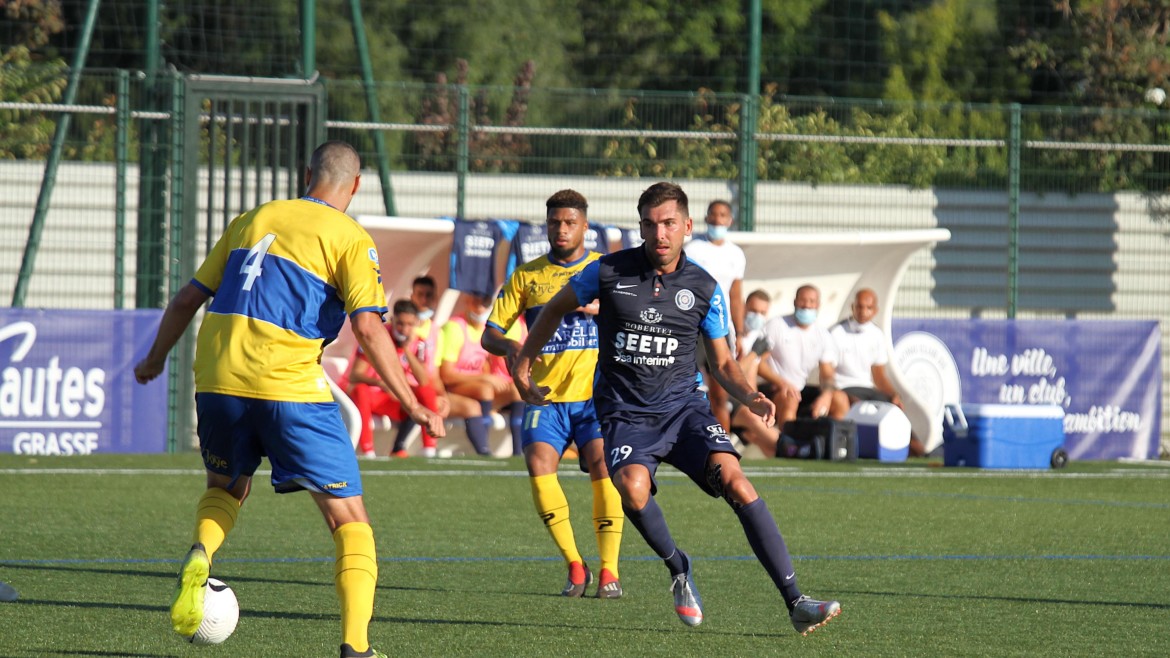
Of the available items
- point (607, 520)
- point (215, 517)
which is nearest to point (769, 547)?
point (607, 520)

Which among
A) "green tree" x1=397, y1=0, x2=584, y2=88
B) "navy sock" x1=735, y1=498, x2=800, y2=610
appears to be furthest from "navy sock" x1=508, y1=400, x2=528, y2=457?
"green tree" x1=397, y1=0, x2=584, y2=88

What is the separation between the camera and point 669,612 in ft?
23.2

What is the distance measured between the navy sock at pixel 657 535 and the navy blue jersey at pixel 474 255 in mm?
9005

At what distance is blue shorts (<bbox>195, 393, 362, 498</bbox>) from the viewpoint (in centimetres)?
544

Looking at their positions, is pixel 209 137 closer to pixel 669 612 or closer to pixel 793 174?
pixel 793 174

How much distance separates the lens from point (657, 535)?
270 inches

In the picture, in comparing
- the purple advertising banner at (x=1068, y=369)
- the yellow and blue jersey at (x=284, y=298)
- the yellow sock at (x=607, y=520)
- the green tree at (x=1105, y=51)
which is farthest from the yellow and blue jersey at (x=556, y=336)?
the green tree at (x=1105, y=51)

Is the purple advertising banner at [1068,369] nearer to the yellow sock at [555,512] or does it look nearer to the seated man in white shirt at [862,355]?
the seated man in white shirt at [862,355]

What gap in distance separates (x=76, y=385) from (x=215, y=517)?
928cm

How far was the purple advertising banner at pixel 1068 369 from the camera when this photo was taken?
55.5ft

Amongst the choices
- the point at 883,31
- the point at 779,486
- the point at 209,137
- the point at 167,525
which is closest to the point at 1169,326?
the point at 779,486

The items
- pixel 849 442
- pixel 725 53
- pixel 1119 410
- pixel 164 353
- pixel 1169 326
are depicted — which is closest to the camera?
pixel 164 353

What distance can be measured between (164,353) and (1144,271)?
15.0 metres

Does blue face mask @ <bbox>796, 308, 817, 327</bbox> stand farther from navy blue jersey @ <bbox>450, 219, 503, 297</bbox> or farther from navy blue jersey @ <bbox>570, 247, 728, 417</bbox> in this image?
navy blue jersey @ <bbox>570, 247, 728, 417</bbox>
